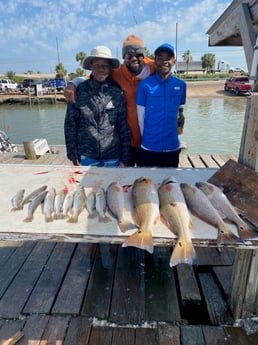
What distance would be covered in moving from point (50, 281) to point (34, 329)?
0.51 m

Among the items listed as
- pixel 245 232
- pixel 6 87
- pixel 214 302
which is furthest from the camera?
pixel 6 87

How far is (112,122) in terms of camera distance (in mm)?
2842

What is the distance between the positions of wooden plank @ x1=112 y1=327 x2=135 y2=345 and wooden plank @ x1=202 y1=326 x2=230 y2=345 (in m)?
0.57

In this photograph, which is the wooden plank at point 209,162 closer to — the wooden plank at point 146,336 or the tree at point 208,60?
the wooden plank at point 146,336

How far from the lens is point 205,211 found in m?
1.79

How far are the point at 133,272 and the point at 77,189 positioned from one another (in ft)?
3.75

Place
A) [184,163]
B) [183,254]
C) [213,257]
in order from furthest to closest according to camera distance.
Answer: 1. [184,163]
2. [213,257]
3. [183,254]

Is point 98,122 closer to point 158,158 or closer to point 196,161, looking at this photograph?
point 158,158

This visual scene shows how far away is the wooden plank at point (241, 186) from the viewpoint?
179cm

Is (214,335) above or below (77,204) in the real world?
below

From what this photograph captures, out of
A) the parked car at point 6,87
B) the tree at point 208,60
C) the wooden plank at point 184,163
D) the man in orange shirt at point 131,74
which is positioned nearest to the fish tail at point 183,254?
the man in orange shirt at point 131,74

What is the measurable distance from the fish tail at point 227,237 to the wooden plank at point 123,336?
1127 millimetres

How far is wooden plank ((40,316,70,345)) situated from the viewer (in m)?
2.07

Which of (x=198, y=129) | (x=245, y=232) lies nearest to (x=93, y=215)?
(x=245, y=232)
